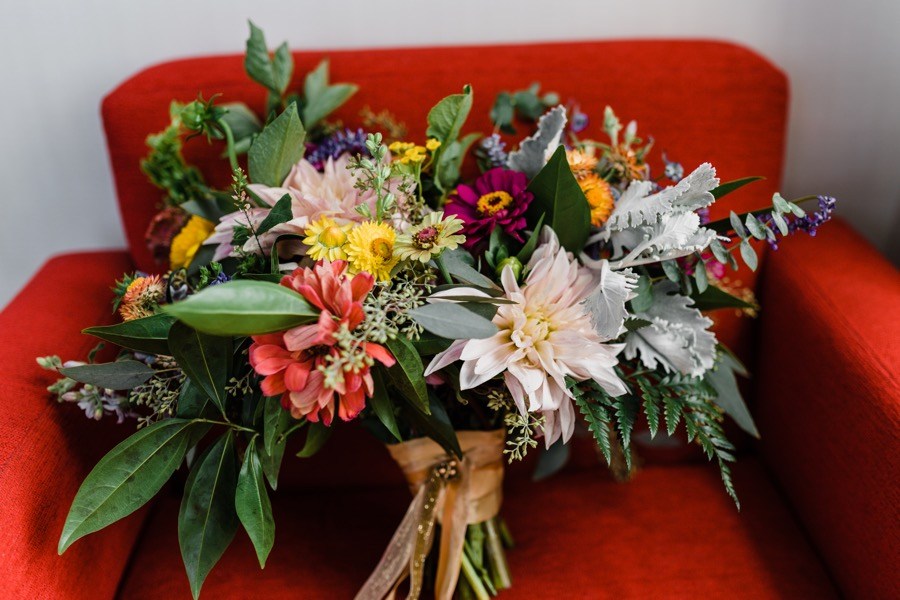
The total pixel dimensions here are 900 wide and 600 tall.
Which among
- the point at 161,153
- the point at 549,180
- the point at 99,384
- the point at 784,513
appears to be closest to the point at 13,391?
the point at 99,384

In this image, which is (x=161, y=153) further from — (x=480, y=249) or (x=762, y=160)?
(x=762, y=160)

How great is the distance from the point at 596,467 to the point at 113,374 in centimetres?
64

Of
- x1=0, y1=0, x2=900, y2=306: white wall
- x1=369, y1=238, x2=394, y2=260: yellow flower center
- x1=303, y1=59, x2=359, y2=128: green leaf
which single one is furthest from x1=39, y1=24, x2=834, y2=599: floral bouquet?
x1=0, y1=0, x2=900, y2=306: white wall

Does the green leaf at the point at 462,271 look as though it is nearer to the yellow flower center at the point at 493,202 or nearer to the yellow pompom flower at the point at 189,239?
the yellow flower center at the point at 493,202

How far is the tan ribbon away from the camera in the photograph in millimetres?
763

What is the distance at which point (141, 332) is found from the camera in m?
0.60

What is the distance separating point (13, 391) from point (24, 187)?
1.75ft

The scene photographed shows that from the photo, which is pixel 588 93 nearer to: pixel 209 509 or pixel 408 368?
pixel 408 368

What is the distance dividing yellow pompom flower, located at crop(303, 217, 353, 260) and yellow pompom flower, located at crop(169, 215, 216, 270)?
0.78ft

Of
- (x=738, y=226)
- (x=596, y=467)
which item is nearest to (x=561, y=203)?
(x=738, y=226)

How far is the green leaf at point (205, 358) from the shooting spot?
58 cm

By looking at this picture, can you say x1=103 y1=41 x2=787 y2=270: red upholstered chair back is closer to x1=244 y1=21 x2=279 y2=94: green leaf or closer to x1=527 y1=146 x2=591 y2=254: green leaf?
x1=244 y1=21 x2=279 y2=94: green leaf

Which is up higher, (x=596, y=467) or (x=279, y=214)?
(x=279, y=214)

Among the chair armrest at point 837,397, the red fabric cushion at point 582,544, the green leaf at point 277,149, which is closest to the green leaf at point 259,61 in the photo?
the green leaf at point 277,149
